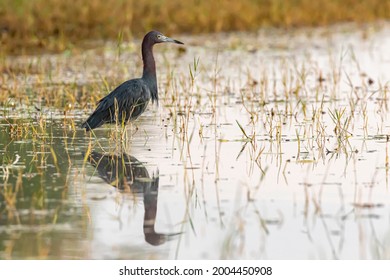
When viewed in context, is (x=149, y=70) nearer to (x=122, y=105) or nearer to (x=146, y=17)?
(x=122, y=105)

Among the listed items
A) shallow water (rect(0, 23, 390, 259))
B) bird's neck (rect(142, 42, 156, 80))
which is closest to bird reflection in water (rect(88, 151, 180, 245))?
shallow water (rect(0, 23, 390, 259))

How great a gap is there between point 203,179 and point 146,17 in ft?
43.3

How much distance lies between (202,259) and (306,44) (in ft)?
46.2

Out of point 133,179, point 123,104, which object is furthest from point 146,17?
point 133,179


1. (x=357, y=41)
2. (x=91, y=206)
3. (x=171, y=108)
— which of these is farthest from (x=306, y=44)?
(x=91, y=206)

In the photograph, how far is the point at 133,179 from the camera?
763cm

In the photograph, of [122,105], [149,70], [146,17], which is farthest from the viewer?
[146,17]

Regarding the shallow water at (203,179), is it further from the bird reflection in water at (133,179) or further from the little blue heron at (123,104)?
the little blue heron at (123,104)

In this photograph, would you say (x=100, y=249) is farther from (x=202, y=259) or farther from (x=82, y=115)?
(x=82, y=115)

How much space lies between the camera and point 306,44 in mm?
19266
